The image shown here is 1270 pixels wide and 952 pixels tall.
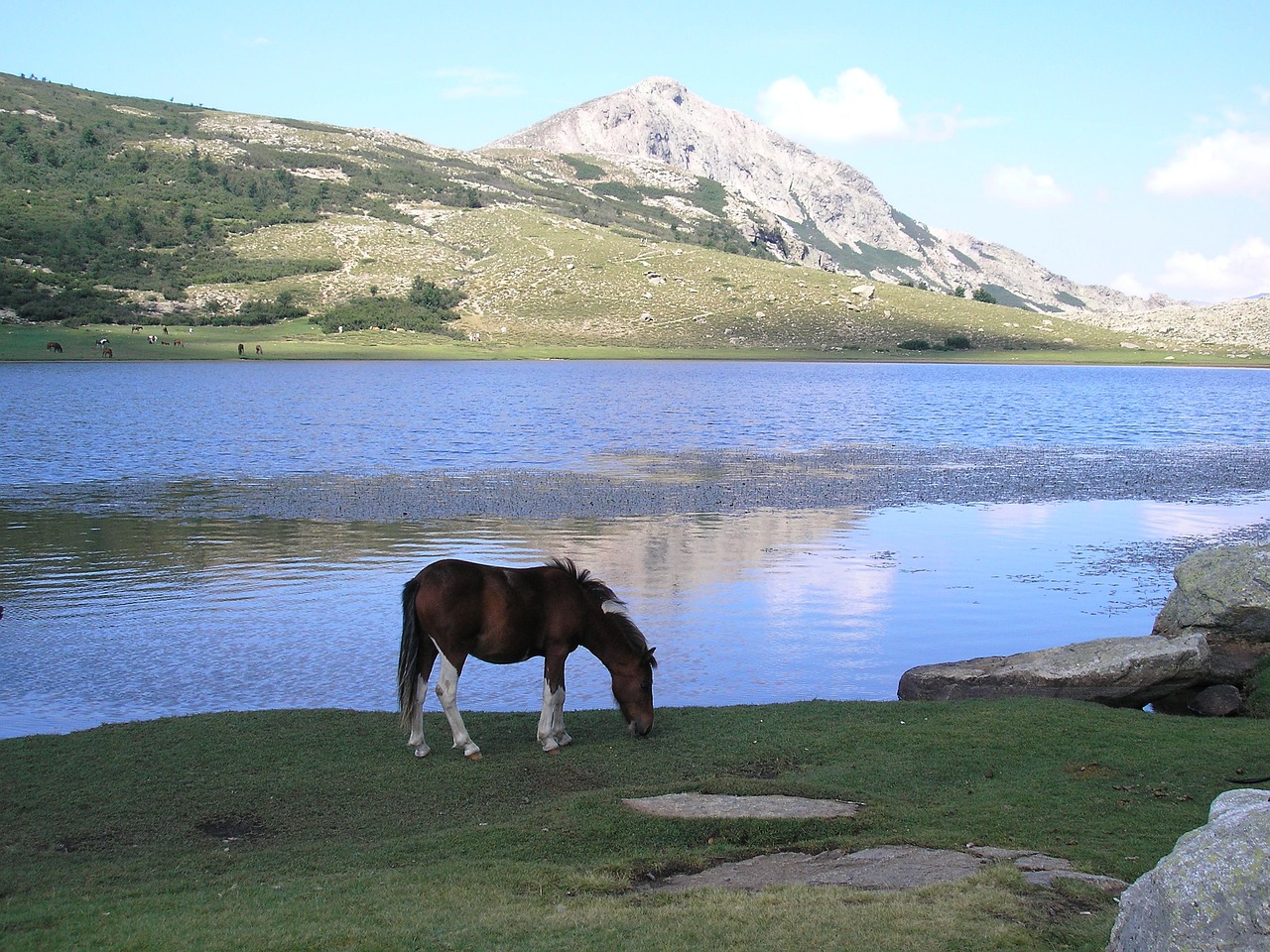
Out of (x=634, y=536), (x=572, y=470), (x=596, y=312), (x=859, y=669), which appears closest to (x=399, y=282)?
(x=596, y=312)

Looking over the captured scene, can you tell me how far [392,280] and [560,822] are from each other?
141722 mm

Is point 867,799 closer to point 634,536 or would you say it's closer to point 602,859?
point 602,859

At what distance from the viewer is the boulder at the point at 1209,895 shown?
4453 mm

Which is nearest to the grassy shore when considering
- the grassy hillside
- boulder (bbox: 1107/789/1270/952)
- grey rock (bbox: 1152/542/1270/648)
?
the grassy hillside

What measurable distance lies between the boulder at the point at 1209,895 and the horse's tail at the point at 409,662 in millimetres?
6950

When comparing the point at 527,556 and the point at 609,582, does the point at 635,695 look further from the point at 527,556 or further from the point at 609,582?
the point at 527,556

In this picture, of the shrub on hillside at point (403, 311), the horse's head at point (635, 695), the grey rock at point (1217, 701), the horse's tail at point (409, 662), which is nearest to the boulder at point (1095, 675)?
the grey rock at point (1217, 701)

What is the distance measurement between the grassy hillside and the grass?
9971 cm

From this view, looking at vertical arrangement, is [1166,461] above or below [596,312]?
below

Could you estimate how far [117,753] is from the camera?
33.3ft

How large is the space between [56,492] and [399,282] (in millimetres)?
116899

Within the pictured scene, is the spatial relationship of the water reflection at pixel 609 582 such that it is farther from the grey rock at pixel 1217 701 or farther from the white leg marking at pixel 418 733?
the grey rock at pixel 1217 701

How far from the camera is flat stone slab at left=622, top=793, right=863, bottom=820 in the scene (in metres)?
8.30

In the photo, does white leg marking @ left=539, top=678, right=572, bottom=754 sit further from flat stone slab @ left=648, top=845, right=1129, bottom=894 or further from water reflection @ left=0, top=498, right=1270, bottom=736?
flat stone slab @ left=648, top=845, right=1129, bottom=894
